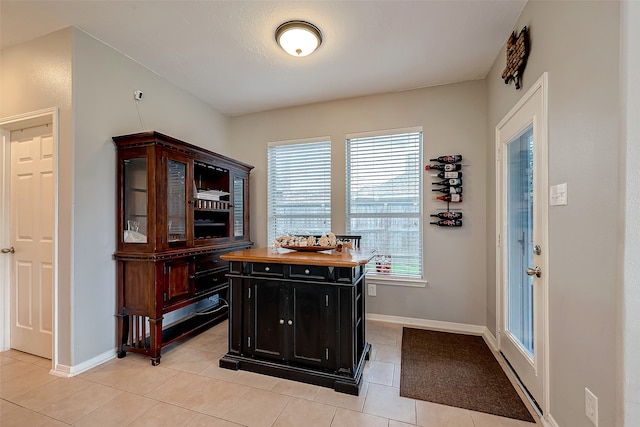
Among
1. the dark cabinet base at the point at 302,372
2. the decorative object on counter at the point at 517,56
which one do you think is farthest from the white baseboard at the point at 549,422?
the decorative object on counter at the point at 517,56

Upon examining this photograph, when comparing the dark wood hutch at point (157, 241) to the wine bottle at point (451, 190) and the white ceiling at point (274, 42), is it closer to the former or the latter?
the white ceiling at point (274, 42)

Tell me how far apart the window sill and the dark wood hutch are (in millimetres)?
1967

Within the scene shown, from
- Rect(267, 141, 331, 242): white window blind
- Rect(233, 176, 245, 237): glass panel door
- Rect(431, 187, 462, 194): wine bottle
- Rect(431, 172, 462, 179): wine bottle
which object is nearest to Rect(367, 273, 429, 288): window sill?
Rect(267, 141, 331, 242): white window blind

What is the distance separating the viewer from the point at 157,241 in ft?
8.28

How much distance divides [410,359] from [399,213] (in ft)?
5.51

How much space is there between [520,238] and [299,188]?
2665 mm

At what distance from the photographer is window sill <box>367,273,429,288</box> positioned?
11.2 feet

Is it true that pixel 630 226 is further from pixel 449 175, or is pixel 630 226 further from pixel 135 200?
pixel 135 200

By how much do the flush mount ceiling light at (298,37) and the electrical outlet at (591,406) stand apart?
2.93 metres

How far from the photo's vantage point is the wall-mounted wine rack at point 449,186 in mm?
3229

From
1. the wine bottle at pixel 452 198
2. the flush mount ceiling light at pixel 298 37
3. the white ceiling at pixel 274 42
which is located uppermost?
the white ceiling at pixel 274 42

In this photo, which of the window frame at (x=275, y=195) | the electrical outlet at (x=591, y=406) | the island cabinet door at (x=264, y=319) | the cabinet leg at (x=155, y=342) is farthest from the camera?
the window frame at (x=275, y=195)

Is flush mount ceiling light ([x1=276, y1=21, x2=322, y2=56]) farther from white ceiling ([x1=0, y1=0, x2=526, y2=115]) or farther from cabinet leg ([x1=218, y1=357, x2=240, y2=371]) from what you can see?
cabinet leg ([x1=218, y1=357, x2=240, y2=371])

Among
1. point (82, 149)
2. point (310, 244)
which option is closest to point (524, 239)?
point (310, 244)
